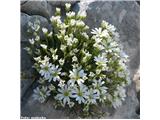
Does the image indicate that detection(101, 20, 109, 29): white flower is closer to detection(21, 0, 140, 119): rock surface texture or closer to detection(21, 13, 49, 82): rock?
detection(21, 0, 140, 119): rock surface texture

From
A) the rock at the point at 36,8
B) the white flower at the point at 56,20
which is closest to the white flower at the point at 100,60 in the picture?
the white flower at the point at 56,20

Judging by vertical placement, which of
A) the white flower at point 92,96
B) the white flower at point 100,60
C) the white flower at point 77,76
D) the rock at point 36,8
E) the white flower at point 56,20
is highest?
the rock at point 36,8

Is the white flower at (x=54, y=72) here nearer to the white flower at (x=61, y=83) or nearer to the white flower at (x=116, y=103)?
the white flower at (x=61, y=83)

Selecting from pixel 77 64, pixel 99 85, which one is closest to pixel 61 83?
pixel 77 64

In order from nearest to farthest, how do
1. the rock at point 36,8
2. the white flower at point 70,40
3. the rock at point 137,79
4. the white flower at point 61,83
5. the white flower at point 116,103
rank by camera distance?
the white flower at point 61,83, the white flower at point 70,40, the white flower at point 116,103, the rock at point 36,8, the rock at point 137,79

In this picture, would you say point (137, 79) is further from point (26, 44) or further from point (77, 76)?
point (26, 44)

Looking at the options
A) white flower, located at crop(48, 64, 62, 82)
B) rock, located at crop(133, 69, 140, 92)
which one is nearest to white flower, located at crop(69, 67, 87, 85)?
white flower, located at crop(48, 64, 62, 82)

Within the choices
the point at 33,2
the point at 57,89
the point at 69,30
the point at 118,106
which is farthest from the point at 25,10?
the point at 118,106
